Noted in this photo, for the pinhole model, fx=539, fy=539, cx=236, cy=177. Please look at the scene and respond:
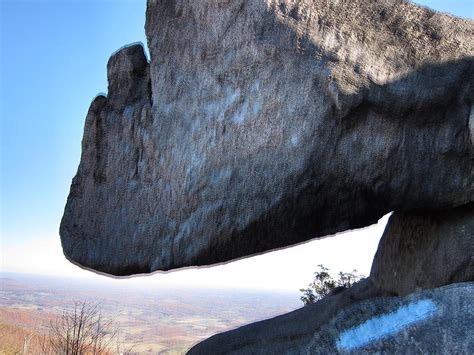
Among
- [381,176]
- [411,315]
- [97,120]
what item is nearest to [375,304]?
[411,315]

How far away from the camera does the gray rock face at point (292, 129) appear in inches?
183

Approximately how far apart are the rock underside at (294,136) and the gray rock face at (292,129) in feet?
0.04

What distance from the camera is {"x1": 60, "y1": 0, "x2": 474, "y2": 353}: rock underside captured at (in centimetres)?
465

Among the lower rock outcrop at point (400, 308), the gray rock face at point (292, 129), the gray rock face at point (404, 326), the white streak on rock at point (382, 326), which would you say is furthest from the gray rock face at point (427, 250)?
the white streak on rock at point (382, 326)

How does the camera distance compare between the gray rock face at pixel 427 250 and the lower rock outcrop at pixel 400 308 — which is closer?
the lower rock outcrop at pixel 400 308

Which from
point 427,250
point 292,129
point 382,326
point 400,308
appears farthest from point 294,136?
point 427,250

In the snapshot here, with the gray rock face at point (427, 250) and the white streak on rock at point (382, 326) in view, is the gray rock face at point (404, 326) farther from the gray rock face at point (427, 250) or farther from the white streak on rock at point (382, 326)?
the gray rock face at point (427, 250)

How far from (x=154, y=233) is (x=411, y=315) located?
2.57 metres

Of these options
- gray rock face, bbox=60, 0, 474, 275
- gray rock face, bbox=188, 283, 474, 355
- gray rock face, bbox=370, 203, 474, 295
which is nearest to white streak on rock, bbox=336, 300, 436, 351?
gray rock face, bbox=188, 283, 474, 355

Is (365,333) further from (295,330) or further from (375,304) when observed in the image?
(295,330)

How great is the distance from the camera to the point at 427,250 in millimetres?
5473

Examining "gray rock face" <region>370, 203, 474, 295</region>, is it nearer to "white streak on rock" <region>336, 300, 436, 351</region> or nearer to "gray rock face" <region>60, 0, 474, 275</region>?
"gray rock face" <region>60, 0, 474, 275</region>

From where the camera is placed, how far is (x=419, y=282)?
5.49 metres

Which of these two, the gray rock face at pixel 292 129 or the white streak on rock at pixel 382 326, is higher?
the gray rock face at pixel 292 129
